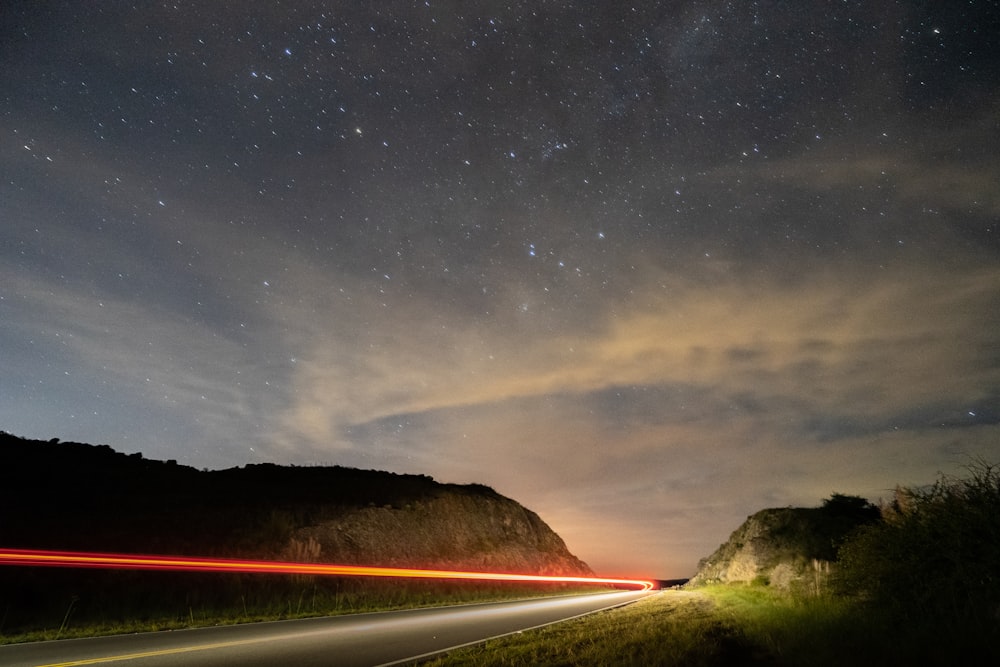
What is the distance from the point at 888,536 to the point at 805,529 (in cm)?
3856

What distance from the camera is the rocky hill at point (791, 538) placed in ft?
127

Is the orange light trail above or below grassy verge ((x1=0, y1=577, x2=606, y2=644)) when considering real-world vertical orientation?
above

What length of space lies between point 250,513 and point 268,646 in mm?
22987

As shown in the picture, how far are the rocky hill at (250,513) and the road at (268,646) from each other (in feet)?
37.5

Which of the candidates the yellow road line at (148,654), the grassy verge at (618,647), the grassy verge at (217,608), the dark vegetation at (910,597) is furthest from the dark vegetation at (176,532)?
the dark vegetation at (910,597)

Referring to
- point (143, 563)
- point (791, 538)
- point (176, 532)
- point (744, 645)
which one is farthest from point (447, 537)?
point (744, 645)

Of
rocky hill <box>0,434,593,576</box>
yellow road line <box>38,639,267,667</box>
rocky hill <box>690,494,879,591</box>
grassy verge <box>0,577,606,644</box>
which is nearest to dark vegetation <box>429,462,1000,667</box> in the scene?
yellow road line <box>38,639,267,667</box>

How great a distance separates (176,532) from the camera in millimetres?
24375

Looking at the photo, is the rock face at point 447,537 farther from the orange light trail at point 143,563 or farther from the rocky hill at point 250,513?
the orange light trail at point 143,563

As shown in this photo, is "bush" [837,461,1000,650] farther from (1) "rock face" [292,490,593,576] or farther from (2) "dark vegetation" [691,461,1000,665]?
(1) "rock face" [292,490,593,576]

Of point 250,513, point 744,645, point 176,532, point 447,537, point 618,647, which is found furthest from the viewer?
point 447,537

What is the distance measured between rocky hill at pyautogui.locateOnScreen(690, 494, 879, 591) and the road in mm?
29173

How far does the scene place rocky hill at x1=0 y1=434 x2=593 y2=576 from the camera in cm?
2369

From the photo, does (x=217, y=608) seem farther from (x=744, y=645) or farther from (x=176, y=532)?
(x=744, y=645)
